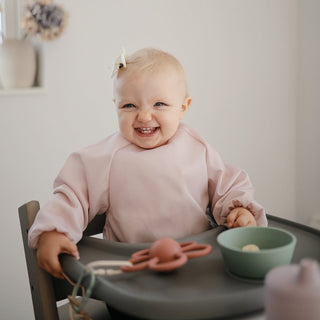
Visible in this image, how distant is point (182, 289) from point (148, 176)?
378mm

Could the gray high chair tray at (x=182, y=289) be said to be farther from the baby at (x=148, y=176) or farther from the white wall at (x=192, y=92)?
the white wall at (x=192, y=92)

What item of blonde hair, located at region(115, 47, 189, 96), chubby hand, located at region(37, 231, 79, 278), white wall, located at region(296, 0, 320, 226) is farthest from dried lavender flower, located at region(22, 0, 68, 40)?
white wall, located at region(296, 0, 320, 226)

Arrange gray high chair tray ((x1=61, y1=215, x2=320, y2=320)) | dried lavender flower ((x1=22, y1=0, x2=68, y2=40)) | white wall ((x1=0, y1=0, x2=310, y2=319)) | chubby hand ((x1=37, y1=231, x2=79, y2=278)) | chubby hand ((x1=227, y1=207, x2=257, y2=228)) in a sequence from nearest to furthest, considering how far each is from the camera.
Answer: gray high chair tray ((x1=61, y1=215, x2=320, y2=320)) → chubby hand ((x1=37, y1=231, x2=79, y2=278)) → chubby hand ((x1=227, y1=207, x2=257, y2=228)) → dried lavender flower ((x1=22, y1=0, x2=68, y2=40)) → white wall ((x1=0, y1=0, x2=310, y2=319))

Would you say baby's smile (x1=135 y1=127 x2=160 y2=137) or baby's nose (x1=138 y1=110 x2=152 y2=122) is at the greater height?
baby's nose (x1=138 y1=110 x2=152 y2=122)

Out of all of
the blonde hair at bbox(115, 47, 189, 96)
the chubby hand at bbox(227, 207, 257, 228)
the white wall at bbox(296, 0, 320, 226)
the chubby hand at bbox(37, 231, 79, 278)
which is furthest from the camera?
the white wall at bbox(296, 0, 320, 226)

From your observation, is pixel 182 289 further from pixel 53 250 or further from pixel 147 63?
pixel 147 63

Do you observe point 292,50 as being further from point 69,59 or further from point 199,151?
point 199,151

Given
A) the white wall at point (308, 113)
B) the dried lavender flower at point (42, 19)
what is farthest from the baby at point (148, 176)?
the white wall at point (308, 113)

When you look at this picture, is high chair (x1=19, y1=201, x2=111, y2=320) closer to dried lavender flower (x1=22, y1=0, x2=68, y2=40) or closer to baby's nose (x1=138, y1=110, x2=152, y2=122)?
baby's nose (x1=138, y1=110, x2=152, y2=122)

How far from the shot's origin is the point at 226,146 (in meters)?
2.38

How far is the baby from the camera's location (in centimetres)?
101

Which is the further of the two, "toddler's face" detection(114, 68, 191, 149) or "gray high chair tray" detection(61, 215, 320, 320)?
"toddler's face" detection(114, 68, 191, 149)

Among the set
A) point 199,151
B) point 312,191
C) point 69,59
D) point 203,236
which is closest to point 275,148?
point 312,191

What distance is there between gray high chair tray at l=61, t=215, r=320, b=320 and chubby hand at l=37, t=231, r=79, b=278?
0.05 ft
